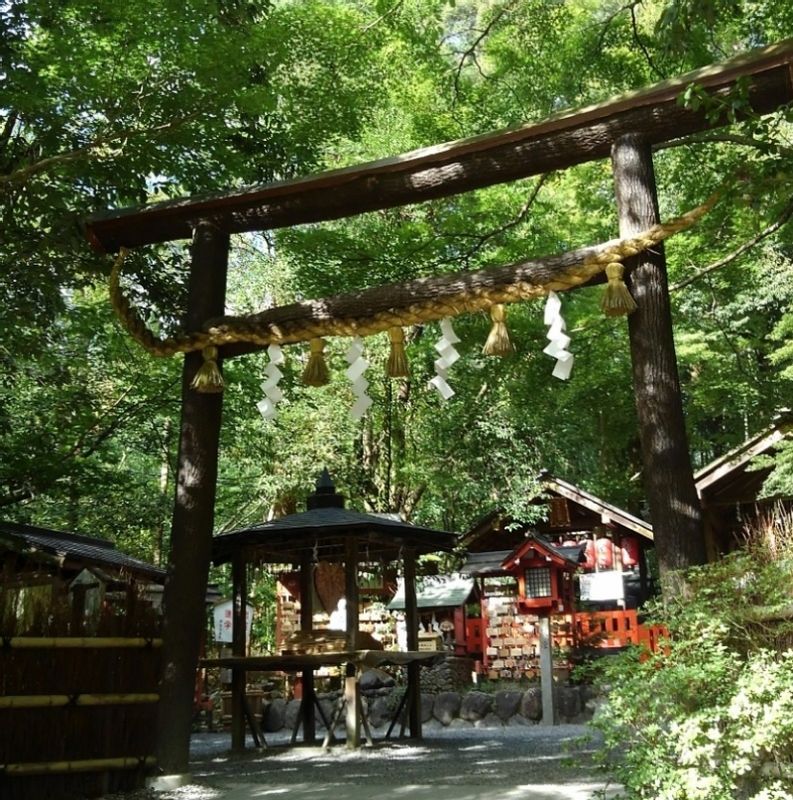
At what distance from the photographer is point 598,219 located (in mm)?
15398

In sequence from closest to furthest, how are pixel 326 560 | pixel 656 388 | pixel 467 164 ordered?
pixel 656 388 → pixel 467 164 → pixel 326 560

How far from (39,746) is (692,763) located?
11.8 ft

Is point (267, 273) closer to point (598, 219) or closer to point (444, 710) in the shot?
point (598, 219)

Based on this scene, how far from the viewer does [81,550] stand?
12.6m

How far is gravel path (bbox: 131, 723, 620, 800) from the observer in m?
5.44

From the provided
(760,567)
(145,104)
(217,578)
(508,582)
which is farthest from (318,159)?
(217,578)

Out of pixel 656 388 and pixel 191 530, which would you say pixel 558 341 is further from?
pixel 191 530

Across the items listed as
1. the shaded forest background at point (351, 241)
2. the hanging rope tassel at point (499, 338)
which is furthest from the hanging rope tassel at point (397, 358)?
the shaded forest background at point (351, 241)

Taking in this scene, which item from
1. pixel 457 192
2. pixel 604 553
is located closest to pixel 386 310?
pixel 457 192

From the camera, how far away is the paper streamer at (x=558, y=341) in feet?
19.4

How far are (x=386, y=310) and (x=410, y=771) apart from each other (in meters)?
3.44

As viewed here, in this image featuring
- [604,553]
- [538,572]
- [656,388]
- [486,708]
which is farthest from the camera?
[604,553]

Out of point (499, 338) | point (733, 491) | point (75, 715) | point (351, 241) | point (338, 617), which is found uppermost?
point (351, 241)

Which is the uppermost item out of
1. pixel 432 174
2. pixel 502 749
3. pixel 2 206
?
pixel 2 206
